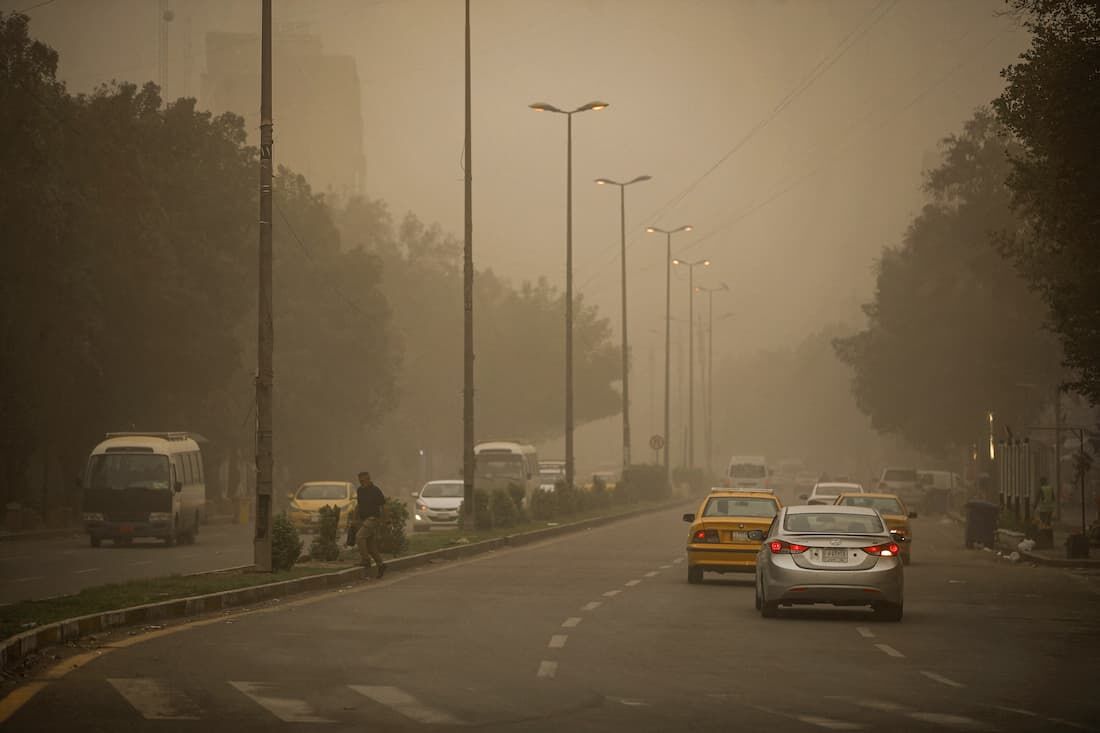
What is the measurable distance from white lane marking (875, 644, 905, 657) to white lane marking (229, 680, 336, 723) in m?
6.58

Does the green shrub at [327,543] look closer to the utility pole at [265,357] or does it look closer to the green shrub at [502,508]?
the utility pole at [265,357]

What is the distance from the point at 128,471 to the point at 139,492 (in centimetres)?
111

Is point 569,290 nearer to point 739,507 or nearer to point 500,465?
point 500,465

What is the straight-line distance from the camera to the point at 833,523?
73.8 feet

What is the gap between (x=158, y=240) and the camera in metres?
58.9

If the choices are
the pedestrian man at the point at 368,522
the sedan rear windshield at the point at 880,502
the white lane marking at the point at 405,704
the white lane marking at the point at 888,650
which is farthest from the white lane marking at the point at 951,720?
the sedan rear windshield at the point at 880,502

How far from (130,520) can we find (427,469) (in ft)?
247

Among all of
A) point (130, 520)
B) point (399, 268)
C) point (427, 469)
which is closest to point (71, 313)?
point (130, 520)

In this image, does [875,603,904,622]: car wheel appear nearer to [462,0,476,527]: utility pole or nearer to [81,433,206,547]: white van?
[462,0,476,527]: utility pole

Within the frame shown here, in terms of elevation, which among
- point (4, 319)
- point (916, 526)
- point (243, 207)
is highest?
point (243, 207)

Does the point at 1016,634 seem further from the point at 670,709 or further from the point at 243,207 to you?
the point at 243,207

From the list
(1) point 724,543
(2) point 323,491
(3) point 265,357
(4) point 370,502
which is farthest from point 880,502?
(2) point 323,491

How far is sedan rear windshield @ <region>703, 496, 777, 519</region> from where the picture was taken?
98.3 ft

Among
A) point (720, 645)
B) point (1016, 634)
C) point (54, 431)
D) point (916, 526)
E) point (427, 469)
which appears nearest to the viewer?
point (720, 645)
